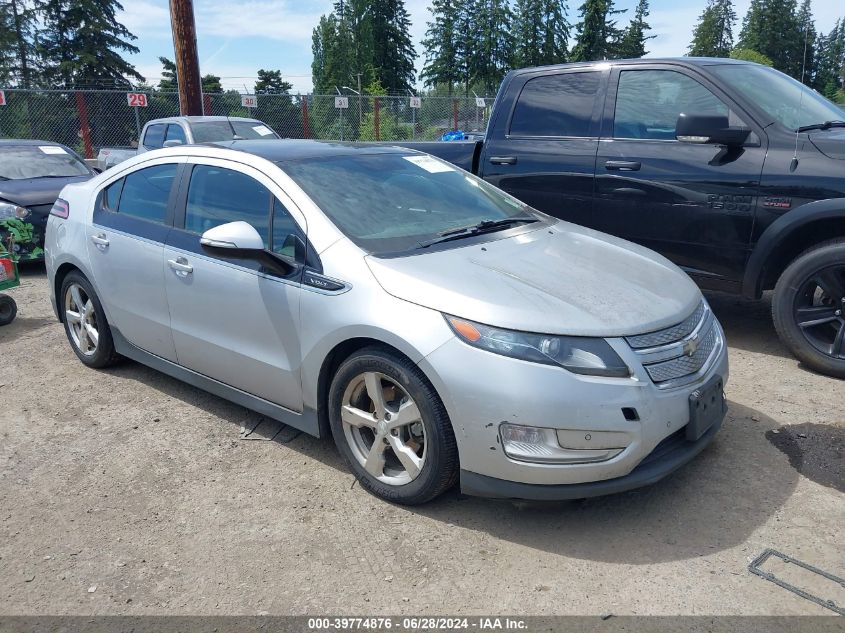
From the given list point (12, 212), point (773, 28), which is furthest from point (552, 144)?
point (12, 212)

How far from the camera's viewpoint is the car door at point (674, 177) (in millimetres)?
4918

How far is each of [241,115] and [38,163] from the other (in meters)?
13.7

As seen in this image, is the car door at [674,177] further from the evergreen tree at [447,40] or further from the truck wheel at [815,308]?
the evergreen tree at [447,40]

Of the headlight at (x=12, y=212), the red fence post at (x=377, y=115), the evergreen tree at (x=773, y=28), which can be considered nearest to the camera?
the headlight at (x=12, y=212)

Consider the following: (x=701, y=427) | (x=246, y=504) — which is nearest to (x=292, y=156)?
(x=246, y=504)

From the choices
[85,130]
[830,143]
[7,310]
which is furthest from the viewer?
[85,130]

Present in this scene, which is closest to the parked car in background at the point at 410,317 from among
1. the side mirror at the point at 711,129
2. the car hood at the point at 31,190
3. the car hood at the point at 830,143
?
the side mirror at the point at 711,129

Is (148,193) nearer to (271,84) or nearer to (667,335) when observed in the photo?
(667,335)

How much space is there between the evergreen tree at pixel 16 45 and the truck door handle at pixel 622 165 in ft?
132

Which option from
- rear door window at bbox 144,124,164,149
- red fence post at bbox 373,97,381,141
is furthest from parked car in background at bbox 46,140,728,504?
red fence post at bbox 373,97,381,141

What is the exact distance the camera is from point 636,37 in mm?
66500

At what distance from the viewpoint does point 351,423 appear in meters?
3.40

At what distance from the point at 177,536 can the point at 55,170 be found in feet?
27.2

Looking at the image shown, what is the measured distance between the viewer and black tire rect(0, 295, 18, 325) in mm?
6349
